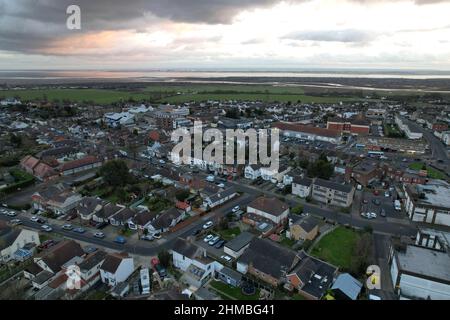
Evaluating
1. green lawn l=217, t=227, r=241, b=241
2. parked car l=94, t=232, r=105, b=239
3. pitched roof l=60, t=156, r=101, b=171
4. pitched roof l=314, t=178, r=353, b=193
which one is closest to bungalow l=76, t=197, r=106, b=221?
parked car l=94, t=232, r=105, b=239

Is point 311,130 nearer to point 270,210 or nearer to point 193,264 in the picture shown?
point 270,210

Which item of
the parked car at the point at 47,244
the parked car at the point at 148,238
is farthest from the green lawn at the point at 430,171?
the parked car at the point at 47,244

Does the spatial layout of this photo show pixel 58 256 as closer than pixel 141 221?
Yes

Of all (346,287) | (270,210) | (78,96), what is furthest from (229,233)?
(78,96)

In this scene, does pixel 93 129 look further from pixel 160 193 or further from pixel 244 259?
pixel 244 259
